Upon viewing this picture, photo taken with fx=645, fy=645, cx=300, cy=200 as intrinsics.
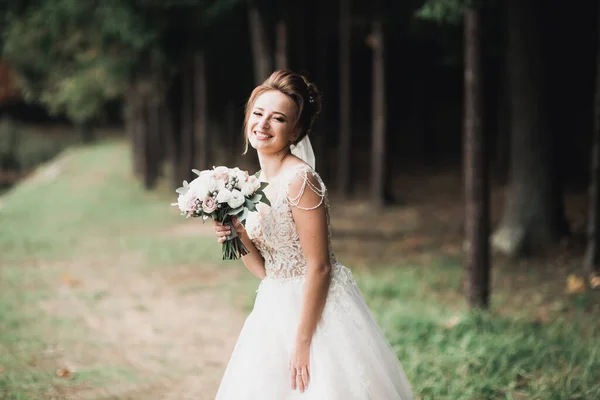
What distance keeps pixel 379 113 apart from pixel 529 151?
5450 mm

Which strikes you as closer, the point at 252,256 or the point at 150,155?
the point at 252,256

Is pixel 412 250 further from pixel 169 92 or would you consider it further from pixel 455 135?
pixel 455 135

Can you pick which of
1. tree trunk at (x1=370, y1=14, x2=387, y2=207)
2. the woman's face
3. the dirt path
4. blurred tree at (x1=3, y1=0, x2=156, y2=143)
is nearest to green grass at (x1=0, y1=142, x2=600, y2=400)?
the dirt path

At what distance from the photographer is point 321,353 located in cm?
304

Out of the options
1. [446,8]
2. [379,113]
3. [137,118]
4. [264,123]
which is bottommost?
[264,123]

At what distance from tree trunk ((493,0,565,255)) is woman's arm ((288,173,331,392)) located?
7243 mm

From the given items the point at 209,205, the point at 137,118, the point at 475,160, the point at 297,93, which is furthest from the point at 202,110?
the point at 209,205

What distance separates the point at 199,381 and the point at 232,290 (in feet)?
10.4

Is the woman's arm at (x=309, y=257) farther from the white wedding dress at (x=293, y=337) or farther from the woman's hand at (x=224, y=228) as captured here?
the woman's hand at (x=224, y=228)

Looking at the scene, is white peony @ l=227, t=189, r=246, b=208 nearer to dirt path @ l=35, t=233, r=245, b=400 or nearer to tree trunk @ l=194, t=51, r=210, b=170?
dirt path @ l=35, t=233, r=245, b=400

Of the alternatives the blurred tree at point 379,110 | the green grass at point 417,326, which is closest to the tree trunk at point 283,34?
the blurred tree at point 379,110

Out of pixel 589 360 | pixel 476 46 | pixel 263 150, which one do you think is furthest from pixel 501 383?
pixel 476 46

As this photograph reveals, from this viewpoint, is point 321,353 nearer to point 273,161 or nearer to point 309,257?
point 309,257

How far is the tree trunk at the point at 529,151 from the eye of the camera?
31.9ft
